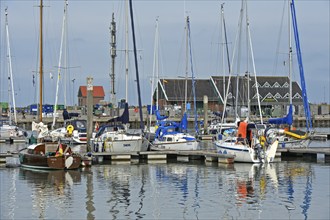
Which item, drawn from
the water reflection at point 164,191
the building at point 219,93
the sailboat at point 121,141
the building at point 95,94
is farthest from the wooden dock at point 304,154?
the building at point 95,94

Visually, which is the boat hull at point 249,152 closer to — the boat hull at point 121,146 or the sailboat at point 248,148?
the sailboat at point 248,148

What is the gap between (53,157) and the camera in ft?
127

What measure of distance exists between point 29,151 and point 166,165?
8911 millimetres

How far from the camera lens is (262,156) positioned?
140 ft

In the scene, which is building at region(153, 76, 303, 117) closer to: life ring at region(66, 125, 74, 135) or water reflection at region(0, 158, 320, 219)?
life ring at region(66, 125, 74, 135)

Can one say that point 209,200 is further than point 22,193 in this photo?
No

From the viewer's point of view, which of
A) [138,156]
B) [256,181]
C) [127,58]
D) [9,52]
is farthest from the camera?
[9,52]

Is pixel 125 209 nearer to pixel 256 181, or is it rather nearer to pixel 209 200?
pixel 209 200

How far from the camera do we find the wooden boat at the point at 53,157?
38594 millimetres

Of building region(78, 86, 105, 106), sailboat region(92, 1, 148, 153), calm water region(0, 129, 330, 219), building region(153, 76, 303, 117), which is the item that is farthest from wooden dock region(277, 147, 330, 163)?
building region(78, 86, 105, 106)

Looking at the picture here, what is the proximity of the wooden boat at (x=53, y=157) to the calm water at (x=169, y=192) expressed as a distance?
470 mm

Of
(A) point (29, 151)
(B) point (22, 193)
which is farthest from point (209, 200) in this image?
(A) point (29, 151)

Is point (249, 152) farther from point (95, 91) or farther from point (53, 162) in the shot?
point (95, 91)

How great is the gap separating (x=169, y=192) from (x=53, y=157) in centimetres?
992
